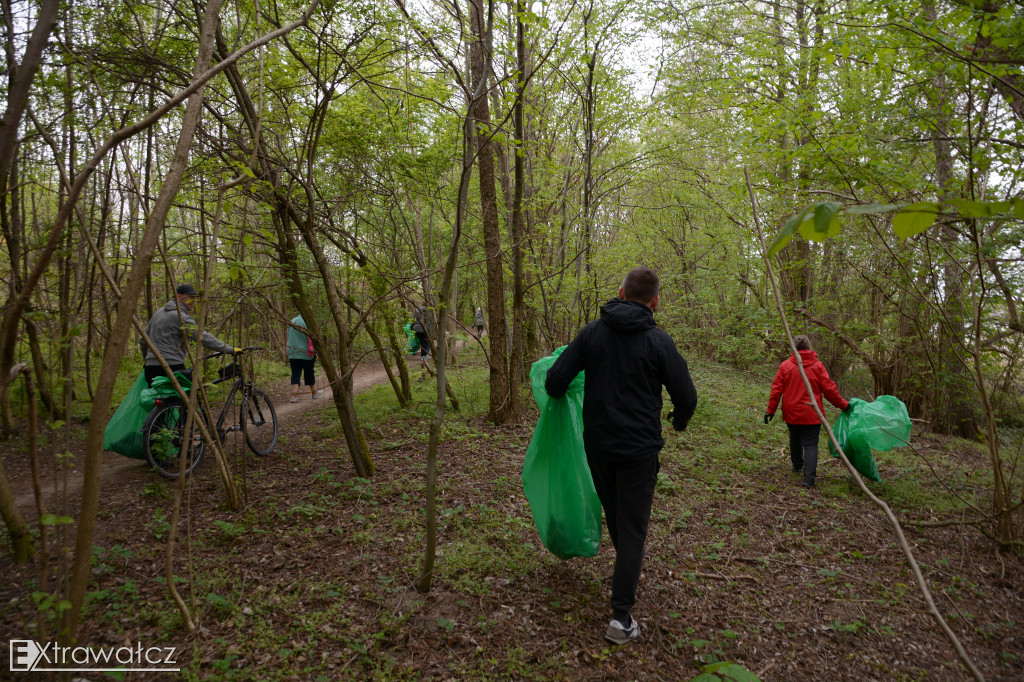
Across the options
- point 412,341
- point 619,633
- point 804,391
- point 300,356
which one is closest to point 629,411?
point 619,633

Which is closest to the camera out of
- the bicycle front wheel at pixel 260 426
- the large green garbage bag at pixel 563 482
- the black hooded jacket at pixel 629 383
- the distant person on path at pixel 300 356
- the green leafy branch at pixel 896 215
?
the green leafy branch at pixel 896 215

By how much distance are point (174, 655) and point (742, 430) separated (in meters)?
6.80

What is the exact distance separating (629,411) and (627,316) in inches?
19.9

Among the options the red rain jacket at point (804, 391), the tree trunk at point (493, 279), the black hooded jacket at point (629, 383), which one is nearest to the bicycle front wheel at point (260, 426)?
the tree trunk at point (493, 279)

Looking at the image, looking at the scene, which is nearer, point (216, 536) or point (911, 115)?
point (216, 536)

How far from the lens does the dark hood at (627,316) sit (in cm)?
277

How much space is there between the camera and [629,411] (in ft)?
9.00

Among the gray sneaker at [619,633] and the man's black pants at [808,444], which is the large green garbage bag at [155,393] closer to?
the gray sneaker at [619,633]

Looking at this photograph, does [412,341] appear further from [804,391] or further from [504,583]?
[504,583]

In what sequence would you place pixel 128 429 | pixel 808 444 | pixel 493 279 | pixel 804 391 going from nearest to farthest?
pixel 128 429 → pixel 804 391 → pixel 808 444 → pixel 493 279

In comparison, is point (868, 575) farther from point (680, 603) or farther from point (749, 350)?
point (749, 350)

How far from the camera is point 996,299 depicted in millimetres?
4738

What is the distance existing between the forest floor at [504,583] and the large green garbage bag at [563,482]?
1.25ft

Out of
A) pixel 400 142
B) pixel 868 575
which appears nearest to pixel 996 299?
pixel 868 575
